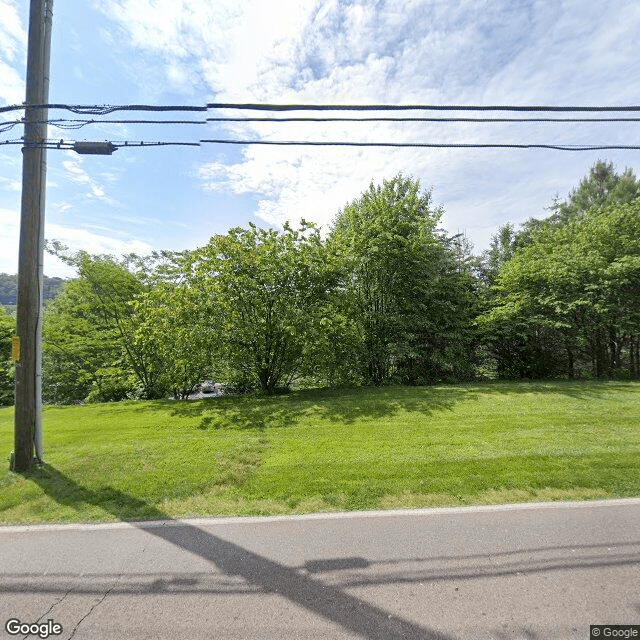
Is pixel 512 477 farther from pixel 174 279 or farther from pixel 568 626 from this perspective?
pixel 174 279

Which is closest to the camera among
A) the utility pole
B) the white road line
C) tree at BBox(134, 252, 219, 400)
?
the white road line

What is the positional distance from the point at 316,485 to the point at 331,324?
6532mm

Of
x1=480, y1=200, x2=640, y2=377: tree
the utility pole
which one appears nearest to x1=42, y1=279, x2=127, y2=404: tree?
the utility pole

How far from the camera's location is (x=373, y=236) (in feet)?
49.2

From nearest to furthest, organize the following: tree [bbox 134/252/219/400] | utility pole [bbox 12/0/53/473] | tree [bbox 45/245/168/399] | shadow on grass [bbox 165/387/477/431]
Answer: utility pole [bbox 12/0/53/473]
shadow on grass [bbox 165/387/477/431]
tree [bbox 134/252/219/400]
tree [bbox 45/245/168/399]

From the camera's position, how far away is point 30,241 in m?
6.02

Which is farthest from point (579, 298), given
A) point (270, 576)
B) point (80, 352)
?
point (80, 352)

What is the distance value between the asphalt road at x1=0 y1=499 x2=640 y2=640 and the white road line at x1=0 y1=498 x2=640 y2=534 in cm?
2

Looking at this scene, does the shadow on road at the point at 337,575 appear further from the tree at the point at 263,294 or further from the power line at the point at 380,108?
the tree at the point at 263,294

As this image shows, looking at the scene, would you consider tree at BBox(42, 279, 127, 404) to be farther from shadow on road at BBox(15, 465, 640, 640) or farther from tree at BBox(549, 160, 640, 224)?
tree at BBox(549, 160, 640, 224)

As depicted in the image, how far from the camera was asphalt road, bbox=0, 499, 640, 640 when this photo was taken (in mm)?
2906

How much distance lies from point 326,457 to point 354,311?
8001 millimetres

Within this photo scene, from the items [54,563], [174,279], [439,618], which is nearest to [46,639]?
[54,563]
